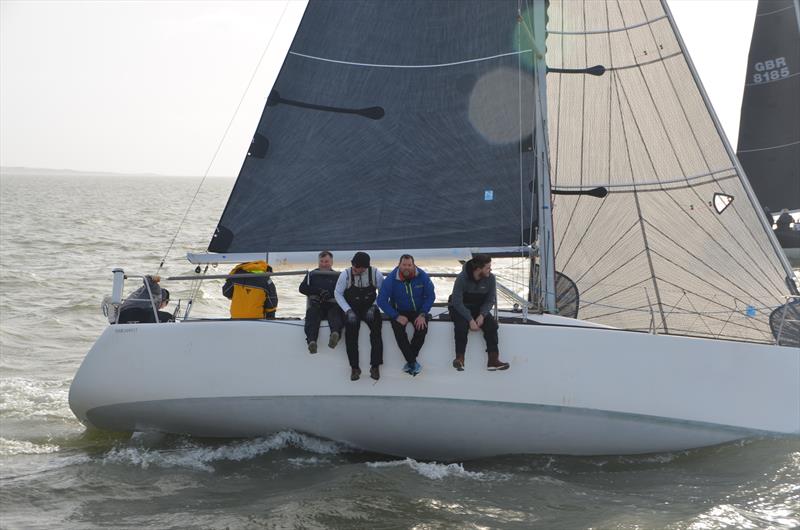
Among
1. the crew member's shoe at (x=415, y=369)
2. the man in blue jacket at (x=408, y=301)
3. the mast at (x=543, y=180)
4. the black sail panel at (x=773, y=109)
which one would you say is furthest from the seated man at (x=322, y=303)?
the black sail panel at (x=773, y=109)

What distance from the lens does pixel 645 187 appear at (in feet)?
31.4

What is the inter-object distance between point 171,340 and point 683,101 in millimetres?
5040

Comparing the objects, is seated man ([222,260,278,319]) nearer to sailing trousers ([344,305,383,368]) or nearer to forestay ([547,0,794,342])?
sailing trousers ([344,305,383,368])

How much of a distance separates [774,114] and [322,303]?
21.6m

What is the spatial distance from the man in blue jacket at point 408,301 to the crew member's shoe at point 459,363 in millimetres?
271

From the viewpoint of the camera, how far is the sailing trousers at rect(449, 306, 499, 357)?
24.8 feet

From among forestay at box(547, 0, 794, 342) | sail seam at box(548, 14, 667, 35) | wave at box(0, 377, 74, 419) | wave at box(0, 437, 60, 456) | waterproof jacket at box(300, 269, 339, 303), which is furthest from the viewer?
wave at box(0, 377, 74, 419)

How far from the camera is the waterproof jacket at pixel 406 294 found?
778cm

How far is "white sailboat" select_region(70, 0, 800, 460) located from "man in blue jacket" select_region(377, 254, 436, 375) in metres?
0.14

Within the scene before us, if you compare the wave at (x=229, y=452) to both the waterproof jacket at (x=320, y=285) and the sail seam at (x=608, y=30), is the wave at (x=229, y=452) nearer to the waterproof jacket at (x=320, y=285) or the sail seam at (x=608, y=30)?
the waterproof jacket at (x=320, y=285)

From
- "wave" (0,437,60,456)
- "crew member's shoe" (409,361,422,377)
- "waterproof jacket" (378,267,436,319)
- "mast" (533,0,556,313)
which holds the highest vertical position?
"mast" (533,0,556,313)

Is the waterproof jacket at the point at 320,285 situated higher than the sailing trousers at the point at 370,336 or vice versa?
the waterproof jacket at the point at 320,285

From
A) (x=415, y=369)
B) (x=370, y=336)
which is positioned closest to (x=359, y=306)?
(x=370, y=336)

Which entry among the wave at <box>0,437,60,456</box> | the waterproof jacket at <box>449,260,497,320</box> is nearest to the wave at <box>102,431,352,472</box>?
the wave at <box>0,437,60,456</box>
